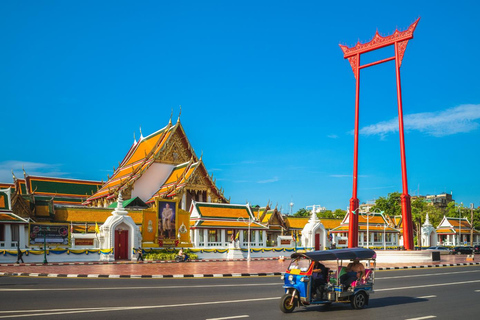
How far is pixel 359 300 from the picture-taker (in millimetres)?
12023

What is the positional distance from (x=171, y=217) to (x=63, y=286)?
23.1 meters

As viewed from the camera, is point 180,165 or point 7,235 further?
point 180,165

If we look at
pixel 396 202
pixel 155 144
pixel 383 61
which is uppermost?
pixel 383 61

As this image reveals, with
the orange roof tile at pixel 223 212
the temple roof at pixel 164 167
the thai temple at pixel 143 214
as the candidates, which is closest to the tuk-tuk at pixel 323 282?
the thai temple at pixel 143 214

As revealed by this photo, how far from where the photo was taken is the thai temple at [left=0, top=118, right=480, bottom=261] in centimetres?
3406

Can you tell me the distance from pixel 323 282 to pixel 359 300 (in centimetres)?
109

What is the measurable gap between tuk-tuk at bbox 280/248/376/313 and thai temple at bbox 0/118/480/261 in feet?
77.3

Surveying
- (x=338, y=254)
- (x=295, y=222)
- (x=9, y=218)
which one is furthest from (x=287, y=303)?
(x=295, y=222)

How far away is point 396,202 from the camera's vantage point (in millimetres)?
80375

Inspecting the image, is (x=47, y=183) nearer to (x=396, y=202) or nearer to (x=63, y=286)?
(x=63, y=286)

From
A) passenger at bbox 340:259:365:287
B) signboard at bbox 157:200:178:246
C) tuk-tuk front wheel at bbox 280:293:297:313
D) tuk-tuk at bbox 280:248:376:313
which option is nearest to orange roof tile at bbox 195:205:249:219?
signboard at bbox 157:200:178:246

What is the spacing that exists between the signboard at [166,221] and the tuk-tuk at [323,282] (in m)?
27.5

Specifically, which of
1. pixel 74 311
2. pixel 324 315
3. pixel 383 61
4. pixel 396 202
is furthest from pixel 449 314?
pixel 396 202

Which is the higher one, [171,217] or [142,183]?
[142,183]
